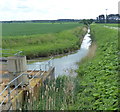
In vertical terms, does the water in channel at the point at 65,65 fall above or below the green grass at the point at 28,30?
below

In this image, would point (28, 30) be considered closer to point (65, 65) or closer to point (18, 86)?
point (65, 65)

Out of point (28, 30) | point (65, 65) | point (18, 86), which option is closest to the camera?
point (18, 86)

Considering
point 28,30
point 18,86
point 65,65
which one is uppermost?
point 28,30

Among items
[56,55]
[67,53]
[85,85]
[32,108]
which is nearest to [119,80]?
[85,85]

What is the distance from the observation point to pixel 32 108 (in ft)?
23.3

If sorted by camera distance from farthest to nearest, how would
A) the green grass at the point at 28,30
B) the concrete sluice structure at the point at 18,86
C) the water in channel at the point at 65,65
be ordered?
the green grass at the point at 28,30 < the water in channel at the point at 65,65 < the concrete sluice structure at the point at 18,86

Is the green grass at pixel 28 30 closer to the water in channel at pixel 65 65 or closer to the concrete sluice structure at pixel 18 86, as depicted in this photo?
the water in channel at pixel 65 65

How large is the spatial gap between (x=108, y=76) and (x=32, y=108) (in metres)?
4.36

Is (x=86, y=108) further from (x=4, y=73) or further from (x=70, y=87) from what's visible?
(x=4, y=73)

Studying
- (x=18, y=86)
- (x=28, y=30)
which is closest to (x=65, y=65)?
(x=18, y=86)

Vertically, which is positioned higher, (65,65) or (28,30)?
(28,30)

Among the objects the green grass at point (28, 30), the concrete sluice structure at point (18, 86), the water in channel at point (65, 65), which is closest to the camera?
the concrete sluice structure at point (18, 86)

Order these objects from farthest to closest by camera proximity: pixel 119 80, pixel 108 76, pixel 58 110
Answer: pixel 108 76, pixel 119 80, pixel 58 110

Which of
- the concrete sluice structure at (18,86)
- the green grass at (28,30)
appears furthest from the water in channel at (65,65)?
the green grass at (28,30)
